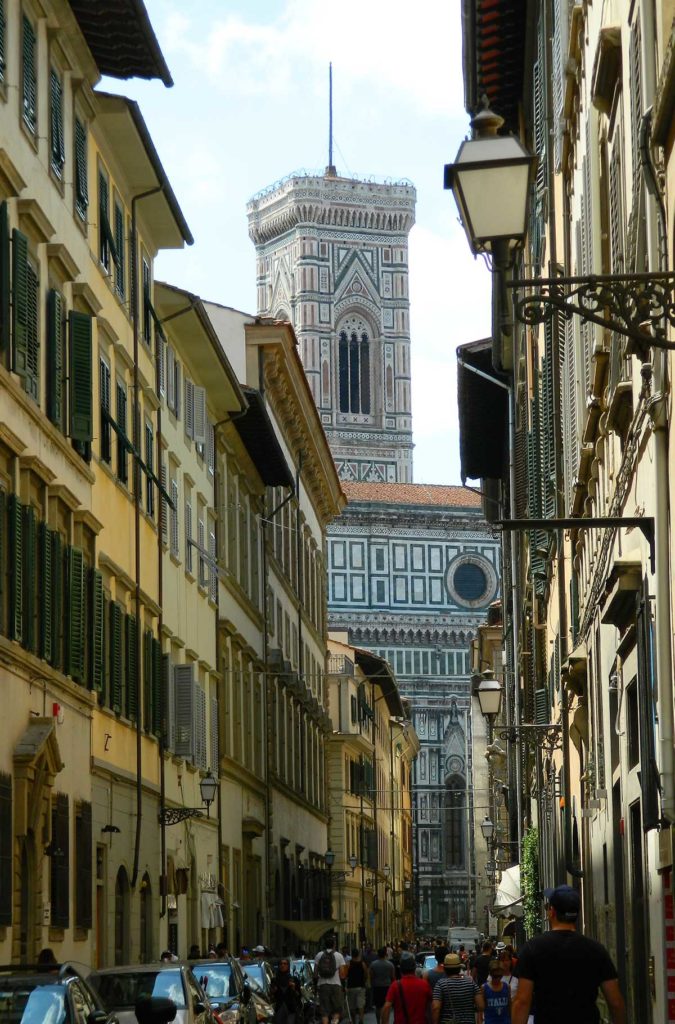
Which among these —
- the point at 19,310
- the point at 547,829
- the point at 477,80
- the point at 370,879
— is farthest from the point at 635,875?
the point at 370,879

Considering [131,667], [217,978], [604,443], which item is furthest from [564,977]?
[131,667]

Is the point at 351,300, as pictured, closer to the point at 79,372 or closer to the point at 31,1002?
the point at 79,372

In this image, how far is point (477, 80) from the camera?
3175 centimetres

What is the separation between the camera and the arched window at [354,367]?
544 feet

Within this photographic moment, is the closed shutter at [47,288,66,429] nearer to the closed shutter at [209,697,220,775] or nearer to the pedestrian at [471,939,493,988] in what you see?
the pedestrian at [471,939,493,988]

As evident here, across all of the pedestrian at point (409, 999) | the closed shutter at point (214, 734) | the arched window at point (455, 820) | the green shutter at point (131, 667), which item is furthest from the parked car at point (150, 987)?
the arched window at point (455, 820)

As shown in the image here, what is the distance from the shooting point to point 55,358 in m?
21.8

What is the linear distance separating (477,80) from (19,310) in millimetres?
13925

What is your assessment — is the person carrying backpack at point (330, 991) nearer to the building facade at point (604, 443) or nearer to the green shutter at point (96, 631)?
the building facade at point (604, 443)

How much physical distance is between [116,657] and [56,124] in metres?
6.86

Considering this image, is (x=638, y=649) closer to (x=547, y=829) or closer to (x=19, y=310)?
(x=19, y=310)

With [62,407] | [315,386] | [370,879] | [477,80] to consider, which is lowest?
[370,879]

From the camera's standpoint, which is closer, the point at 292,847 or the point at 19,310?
the point at 19,310

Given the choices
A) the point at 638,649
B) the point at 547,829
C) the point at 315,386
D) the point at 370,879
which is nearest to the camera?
the point at 638,649
